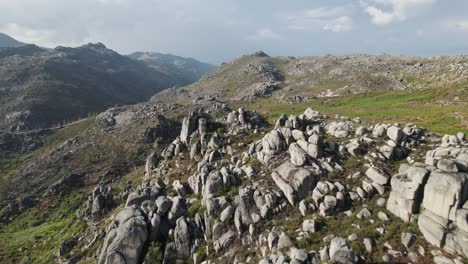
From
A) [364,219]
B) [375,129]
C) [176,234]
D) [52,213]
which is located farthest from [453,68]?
[52,213]

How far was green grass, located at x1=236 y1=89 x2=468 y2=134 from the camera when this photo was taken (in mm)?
72575

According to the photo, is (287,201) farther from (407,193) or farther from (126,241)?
(126,241)

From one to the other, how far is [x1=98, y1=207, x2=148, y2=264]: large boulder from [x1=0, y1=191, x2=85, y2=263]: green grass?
64.2ft

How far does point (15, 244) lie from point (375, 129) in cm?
7850

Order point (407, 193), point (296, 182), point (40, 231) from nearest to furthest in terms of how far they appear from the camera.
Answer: point (407, 193)
point (296, 182)
point (40, 231)

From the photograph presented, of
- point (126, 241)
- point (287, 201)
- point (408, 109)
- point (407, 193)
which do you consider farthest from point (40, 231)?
point (408, 109)

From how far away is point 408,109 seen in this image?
99.8 meters

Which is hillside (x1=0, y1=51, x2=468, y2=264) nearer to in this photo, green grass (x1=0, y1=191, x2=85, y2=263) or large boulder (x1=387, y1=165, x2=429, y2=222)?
large boulder (x1=387, y1=165, x2=429, y2=222)

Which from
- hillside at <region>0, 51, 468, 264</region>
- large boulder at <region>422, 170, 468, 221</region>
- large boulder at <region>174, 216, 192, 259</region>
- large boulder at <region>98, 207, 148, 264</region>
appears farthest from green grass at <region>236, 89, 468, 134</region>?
large boulder at <region>98, 207, 148, 264</region>

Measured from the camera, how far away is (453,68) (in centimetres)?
15925

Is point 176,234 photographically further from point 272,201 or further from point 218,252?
point 272,201

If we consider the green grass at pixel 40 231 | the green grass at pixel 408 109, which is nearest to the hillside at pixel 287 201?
the green grass at pixel 40 231

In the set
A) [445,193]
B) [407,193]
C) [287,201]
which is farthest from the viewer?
[287,201]

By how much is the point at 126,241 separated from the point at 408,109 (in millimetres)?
99612
